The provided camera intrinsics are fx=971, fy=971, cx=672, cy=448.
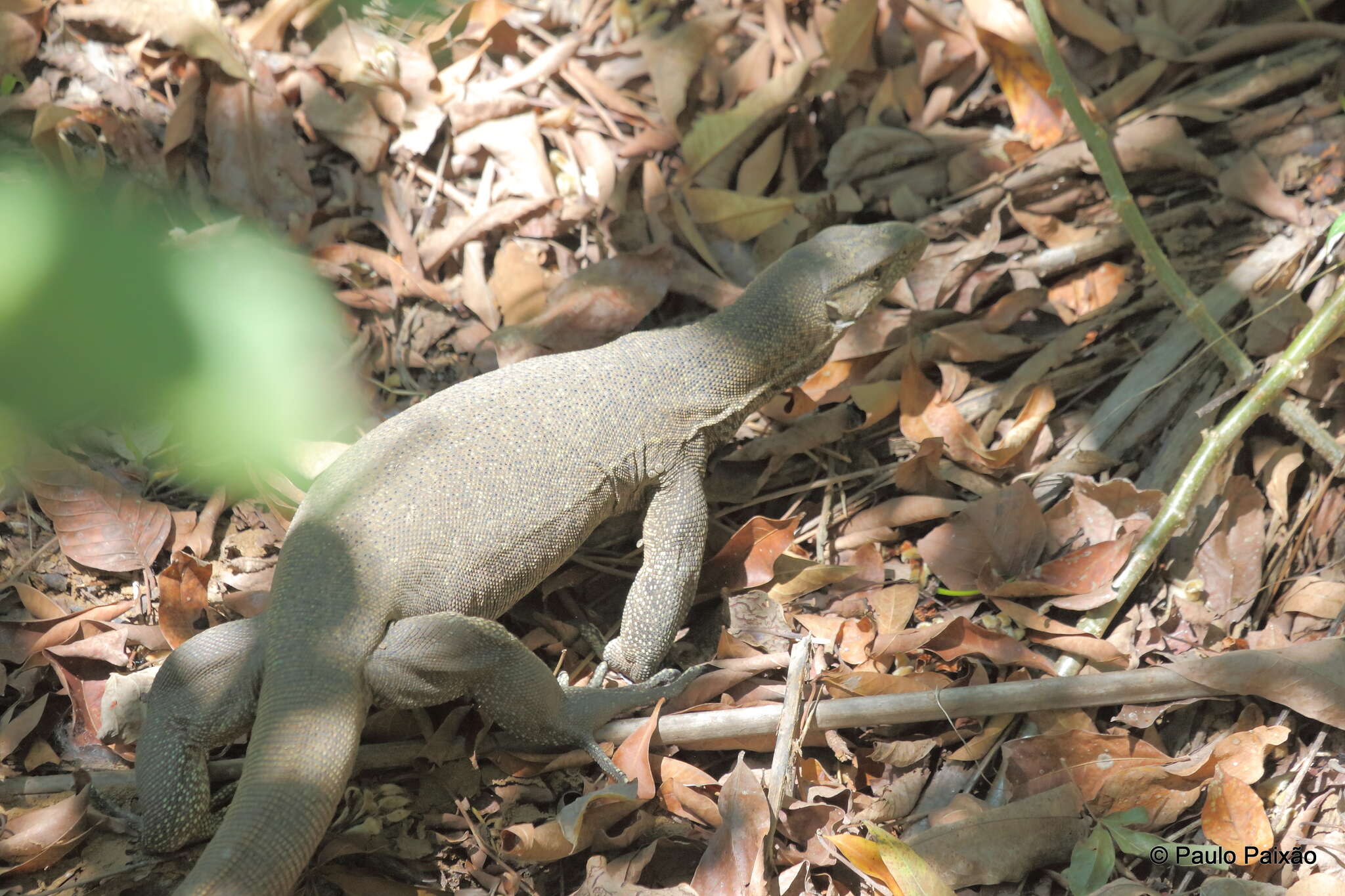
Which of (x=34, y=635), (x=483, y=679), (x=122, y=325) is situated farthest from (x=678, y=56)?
(x=122, y=325)

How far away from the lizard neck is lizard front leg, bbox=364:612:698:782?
1.22 metres

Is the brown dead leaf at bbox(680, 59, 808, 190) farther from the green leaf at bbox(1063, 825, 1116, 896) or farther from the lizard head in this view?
the green leaf at bbox(1063, 825, 1116, 896)

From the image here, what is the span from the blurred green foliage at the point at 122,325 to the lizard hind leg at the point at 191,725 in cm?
145

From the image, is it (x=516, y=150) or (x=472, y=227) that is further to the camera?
(x=516, y=150)

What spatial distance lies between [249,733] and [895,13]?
4577 mm

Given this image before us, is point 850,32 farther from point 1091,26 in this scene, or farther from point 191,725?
point 191,725

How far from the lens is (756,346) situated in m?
3.91

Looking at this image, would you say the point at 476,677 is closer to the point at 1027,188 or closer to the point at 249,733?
the point at 249,733

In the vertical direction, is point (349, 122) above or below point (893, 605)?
above

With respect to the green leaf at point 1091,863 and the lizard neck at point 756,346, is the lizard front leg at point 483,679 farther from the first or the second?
the green leaf at point 1091,863

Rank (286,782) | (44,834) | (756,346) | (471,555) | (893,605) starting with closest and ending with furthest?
(286,782)
(44,834)
(471,555)
(893,605)
(756,346)

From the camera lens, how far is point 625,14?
5.18 metres

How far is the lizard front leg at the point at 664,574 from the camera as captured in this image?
353 cm

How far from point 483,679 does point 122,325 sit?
6.70 ft
